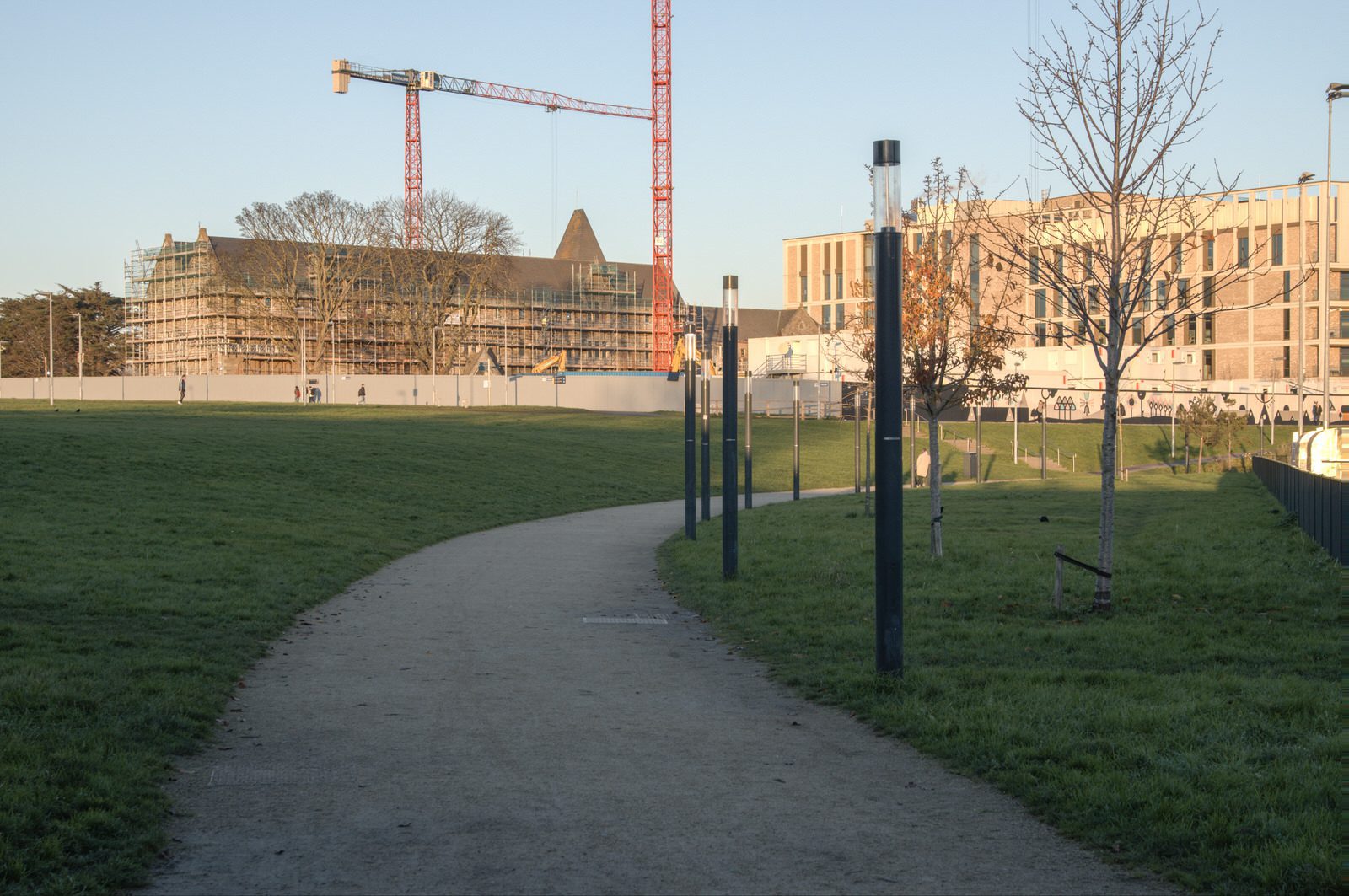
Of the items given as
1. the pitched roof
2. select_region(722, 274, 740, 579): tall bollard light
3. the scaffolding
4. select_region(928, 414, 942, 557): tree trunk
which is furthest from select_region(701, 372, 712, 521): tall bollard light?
the pitched roof

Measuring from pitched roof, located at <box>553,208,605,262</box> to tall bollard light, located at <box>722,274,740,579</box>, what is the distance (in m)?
129

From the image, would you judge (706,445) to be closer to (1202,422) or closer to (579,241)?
(1202,422)

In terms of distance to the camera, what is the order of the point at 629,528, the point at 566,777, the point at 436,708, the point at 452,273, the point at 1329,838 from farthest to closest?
1. the point at 452,273
2. the point at 629,528
3. the point at 436,708
4. the point at 566,777
5. the point at 1329,838

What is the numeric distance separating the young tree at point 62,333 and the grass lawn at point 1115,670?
340 ft

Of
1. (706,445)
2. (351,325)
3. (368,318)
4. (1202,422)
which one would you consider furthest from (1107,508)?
(351,325)

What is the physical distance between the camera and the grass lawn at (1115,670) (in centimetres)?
559

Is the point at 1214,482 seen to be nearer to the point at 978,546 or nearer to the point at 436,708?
the point at 978,546

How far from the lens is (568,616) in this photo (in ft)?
41.8

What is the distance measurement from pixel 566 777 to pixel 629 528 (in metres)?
17.1

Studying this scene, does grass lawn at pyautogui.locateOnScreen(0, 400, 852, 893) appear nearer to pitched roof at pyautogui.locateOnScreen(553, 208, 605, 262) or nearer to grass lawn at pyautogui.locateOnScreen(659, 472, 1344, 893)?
grass lawn at pyautogui.locateOnScreen(659, 472, 1344, 893)

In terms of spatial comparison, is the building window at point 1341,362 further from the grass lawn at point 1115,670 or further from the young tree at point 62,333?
the young tree at point 62,333

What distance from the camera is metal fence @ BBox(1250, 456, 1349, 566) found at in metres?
14.1

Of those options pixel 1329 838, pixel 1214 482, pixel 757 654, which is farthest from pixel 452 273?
pixel 1329 838

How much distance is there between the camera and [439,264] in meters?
79.6
